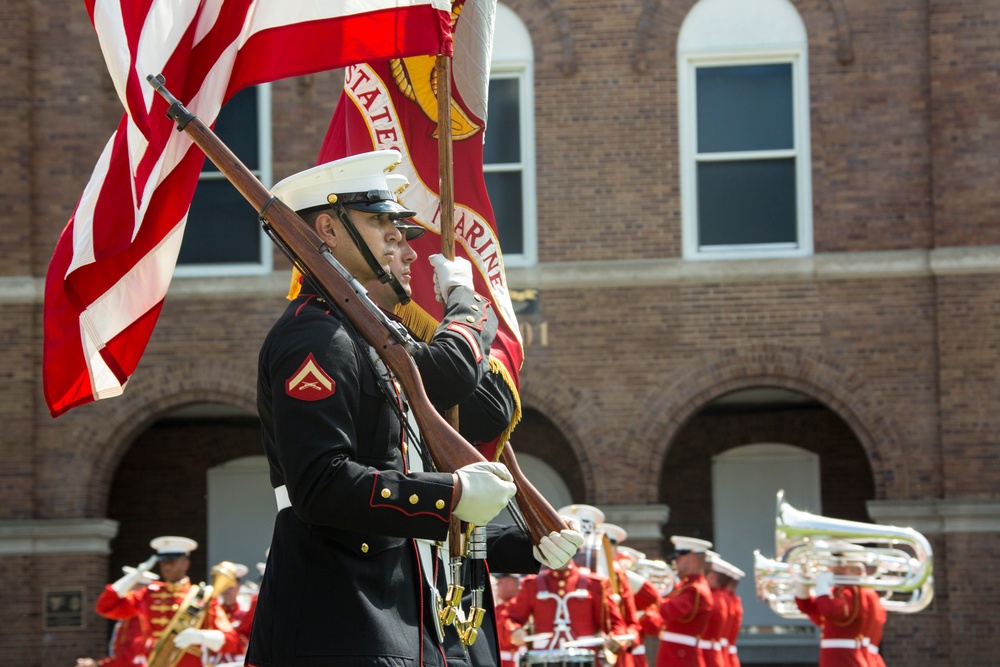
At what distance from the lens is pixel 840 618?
39.2ft

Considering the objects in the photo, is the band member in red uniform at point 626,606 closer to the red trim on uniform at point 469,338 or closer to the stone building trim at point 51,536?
the stone building trim at point 51,536

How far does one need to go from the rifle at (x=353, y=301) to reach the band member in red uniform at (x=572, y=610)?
27.0 ft

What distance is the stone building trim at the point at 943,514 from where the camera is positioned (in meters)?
15.9

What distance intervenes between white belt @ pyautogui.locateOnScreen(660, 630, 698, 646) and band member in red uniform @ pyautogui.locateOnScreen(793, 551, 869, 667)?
1264mm

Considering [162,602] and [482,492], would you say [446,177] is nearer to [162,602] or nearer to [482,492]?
[482,492]

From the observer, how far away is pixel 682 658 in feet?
43.0

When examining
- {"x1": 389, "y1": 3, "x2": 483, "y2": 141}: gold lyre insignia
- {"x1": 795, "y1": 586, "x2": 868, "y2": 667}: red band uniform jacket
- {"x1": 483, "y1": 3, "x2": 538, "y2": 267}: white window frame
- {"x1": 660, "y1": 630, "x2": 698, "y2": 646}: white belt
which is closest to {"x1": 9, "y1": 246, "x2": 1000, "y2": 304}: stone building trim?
{"x1": 483, "y1": 3, "x2": 538, "y2": 267}: white window frame

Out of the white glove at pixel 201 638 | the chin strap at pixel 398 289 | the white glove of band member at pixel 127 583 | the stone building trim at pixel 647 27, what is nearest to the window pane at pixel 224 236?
the white glove of band member at pixel 127 583

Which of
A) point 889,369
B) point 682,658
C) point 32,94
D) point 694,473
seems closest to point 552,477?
point 694,473

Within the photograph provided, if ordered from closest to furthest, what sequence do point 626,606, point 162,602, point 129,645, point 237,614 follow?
point 626,606
point 162,602
point 129,645
point 237,614

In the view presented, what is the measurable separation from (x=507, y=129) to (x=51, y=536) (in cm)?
652

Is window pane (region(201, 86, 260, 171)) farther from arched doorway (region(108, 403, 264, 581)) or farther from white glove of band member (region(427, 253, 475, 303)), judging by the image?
white glove of band member (region(427, 253, 475, 303))

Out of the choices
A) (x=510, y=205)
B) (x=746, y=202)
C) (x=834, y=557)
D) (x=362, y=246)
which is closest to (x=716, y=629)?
(x=834, y=557)

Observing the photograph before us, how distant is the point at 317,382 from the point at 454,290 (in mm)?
705
